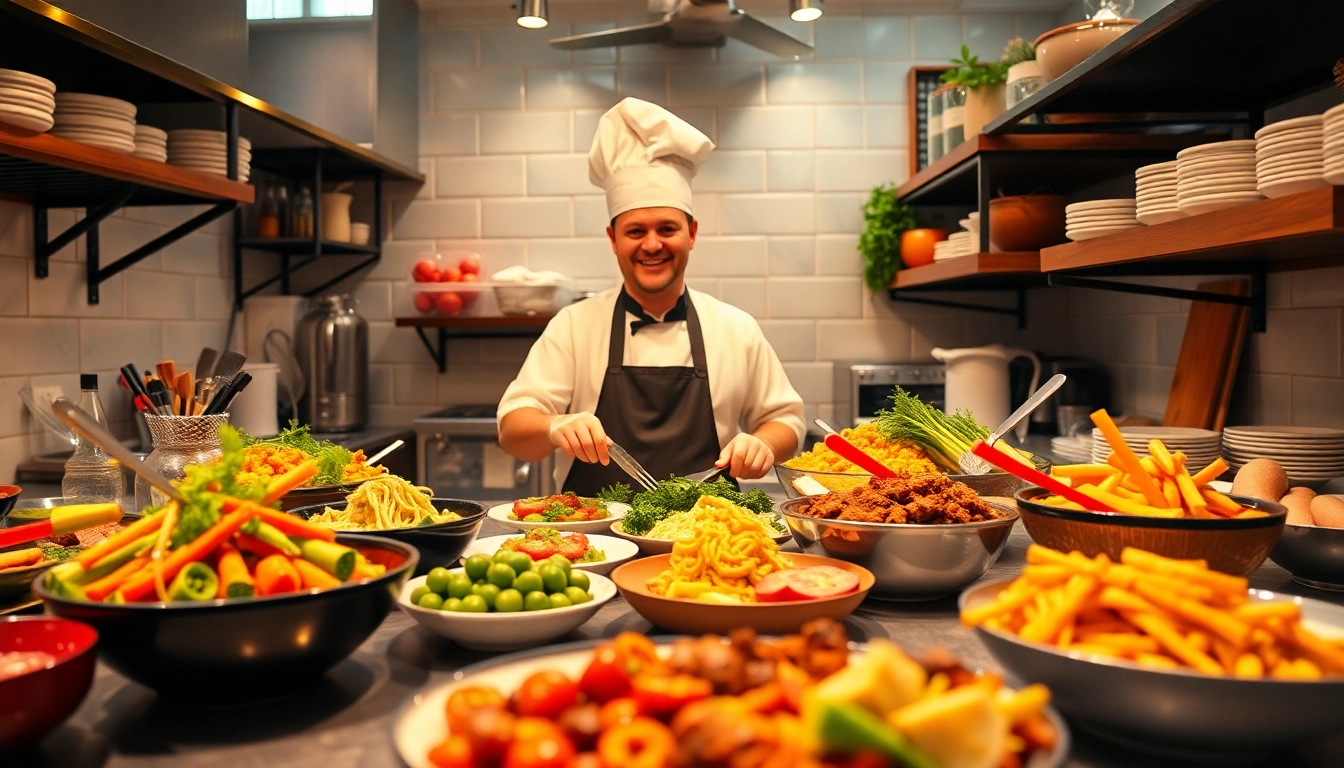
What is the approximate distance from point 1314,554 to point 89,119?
2664 mm

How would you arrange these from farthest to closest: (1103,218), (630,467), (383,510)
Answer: (1103,218)
(630,467)
(383,510)

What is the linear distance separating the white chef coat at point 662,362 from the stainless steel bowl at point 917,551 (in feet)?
5.41

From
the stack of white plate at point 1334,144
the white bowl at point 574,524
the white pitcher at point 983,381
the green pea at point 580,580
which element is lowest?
the white bowl at point 574,524

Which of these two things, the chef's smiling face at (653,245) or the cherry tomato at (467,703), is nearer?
the cherry tomato at (467,703)

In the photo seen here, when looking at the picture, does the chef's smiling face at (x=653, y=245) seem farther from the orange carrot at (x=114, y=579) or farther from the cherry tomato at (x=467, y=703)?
the cherry tomato at (x=467, y=703)

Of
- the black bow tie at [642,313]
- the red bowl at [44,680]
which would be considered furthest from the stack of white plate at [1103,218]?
the red bowl at [44,680]

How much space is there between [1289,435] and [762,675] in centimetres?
203

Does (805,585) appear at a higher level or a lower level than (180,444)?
lower

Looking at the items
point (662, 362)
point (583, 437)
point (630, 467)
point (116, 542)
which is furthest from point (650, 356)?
point (116, 542)

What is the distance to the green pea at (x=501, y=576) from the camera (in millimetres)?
1222

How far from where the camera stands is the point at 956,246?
146 inches

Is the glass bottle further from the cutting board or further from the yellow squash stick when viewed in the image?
the cutting board

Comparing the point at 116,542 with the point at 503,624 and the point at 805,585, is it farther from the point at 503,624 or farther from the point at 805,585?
the point at 805,585

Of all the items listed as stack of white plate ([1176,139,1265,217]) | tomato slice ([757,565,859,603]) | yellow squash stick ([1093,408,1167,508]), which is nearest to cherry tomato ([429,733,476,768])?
tomato slice ([757,565,859,603])
